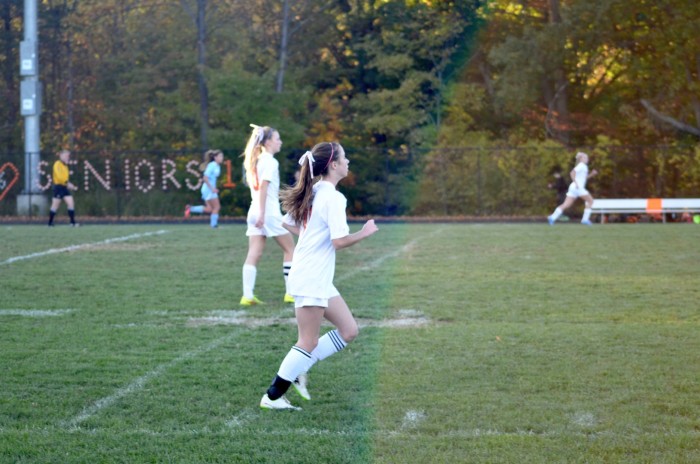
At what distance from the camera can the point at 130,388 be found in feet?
23.3

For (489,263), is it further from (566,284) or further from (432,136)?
(432,136)

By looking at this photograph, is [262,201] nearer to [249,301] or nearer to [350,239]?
[249,301]

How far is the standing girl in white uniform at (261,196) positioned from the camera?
422 inches

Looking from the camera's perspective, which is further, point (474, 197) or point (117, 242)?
point (474, 197)

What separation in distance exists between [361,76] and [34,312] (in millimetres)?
32629

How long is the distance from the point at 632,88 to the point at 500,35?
572 cm

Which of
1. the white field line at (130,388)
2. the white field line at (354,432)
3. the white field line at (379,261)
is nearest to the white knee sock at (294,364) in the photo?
the white field line at (354,432)

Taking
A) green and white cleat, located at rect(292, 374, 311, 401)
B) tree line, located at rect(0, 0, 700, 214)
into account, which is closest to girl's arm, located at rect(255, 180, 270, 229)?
green and white cleat, located at rect(292, 374, 311, 401)

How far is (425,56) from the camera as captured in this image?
41.1 metres

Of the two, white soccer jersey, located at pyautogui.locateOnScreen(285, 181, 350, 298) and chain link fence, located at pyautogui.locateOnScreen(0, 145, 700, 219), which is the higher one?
white soccer jersey, located at pyautogui.locateOnScreen(285, 181, 350, 298)

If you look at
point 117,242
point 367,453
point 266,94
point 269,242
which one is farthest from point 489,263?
point 266,94

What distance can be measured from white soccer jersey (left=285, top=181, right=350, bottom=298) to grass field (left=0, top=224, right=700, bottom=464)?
0.77m

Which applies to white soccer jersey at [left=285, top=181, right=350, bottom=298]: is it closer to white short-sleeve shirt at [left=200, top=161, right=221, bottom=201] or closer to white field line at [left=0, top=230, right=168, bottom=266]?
white field line at [left=0, top=230, right=168, bottom=266]

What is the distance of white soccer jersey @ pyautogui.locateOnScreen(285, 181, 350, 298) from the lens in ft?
20.8
